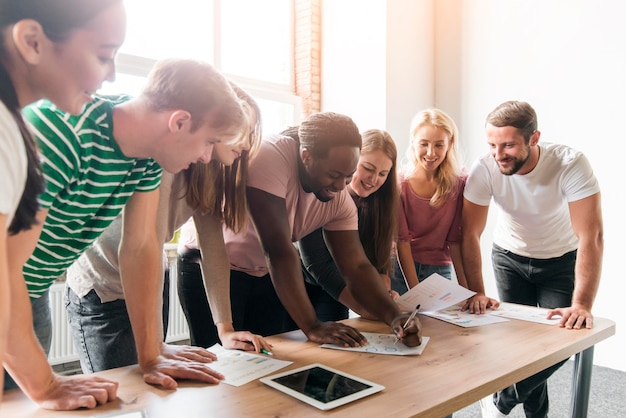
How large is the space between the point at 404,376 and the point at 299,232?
656 millimetres

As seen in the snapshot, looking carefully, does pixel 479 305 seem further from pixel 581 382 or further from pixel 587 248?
pixel 587 248

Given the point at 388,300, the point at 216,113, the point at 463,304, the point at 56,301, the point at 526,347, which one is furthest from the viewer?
the point at 56,301

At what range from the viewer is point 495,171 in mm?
2049

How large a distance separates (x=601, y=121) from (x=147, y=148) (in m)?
3.14

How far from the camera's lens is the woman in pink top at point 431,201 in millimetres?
2121

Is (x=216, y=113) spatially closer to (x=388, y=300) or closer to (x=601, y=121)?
(x=388, y=300)

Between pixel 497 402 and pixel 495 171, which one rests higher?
pixel 495 171

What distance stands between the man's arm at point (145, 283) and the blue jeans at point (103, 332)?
263 mm

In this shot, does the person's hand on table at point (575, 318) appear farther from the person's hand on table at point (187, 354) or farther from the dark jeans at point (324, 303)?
the person's hand on table at point (187, 354)

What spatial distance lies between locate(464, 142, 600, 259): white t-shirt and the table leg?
60 cm

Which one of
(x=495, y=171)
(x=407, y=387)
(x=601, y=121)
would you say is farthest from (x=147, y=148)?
(x=601, y=121)

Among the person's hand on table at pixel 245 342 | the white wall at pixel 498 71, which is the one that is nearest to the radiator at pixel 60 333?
the person's hand on table at pixel 245 342

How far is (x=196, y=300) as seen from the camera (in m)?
1.56

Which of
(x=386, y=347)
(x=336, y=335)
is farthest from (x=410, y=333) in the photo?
(x=336, y=335)
